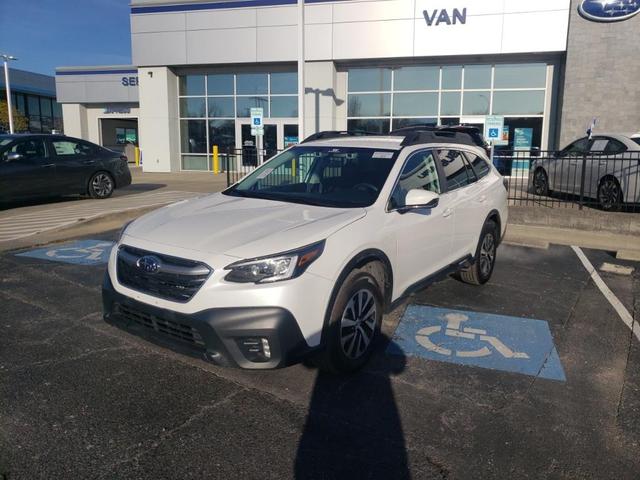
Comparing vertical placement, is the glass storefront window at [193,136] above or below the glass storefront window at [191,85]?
below

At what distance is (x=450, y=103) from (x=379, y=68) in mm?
3121

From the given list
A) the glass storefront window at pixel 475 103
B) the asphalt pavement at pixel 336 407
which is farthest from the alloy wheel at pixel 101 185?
the glass storefront window at pixel 475 103

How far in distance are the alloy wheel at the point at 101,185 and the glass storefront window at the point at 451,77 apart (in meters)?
13.2

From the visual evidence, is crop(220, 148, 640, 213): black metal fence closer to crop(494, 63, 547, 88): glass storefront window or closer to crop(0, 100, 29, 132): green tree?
crop(494, 63, 547, 88): glass storefront window

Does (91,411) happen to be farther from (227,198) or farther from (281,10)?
(281,10)

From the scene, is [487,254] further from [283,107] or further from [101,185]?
[283,107]

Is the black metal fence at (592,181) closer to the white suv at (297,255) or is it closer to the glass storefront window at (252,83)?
the white suv at (297,255)

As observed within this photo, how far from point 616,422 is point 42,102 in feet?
217

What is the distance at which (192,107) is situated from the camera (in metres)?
24.2

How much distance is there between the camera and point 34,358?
159 inches

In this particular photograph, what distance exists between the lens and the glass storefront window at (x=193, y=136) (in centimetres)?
2425

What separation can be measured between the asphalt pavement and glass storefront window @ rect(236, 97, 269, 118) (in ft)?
61.9

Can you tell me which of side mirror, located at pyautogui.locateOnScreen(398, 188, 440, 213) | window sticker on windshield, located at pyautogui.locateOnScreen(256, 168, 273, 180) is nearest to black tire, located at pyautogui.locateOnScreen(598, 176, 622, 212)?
side mirror, located at pyautogui.locateOnScreen(398, 188, 440, 213)

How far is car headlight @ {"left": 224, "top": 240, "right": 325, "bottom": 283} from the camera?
321 centimetres
